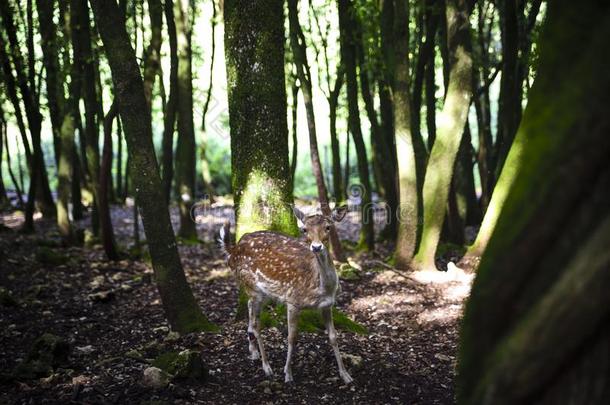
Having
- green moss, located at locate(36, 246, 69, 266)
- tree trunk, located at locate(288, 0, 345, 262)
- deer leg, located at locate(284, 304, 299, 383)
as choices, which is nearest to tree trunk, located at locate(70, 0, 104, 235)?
green moss, located at locate(36, 246, 69, 266)

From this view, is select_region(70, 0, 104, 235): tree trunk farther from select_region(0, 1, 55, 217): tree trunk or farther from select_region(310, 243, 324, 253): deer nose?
select_region(310, 243, 324, 253): deer nose

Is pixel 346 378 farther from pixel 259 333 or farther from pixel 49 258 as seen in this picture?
pixel 49 258

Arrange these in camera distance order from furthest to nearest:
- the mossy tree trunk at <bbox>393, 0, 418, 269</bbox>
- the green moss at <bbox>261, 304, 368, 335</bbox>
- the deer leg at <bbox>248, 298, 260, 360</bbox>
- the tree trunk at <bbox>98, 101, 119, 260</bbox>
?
the tree trunk at <bbox>98, 101, 119, 260</bbox>, the mossy tree trunk at <bbox>393, 0, 418, 269</bbox>, the green moss at <bbox>261, 304, 368, 335</bbox>, the deer leg at <bbox>248, 298, 260, 360</bbox>

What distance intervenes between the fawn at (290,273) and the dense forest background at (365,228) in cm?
30

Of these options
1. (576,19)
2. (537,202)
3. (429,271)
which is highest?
(576,19)

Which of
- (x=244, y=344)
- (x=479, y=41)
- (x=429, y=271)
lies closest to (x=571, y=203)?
(x=244, y=344)

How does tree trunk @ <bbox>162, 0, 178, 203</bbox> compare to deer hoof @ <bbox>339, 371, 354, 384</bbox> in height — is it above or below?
above

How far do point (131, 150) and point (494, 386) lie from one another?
5129 mm

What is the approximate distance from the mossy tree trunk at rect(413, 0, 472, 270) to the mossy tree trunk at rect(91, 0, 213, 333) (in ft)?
15.1

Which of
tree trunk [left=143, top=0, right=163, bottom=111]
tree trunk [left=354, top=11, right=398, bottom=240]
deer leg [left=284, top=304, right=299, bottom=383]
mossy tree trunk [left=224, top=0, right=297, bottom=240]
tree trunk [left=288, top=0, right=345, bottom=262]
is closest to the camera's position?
deer leg [left=284, top=304, right=299, bottom=383]

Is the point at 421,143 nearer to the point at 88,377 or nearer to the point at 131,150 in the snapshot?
the point at 131,150

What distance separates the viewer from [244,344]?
6.67 m

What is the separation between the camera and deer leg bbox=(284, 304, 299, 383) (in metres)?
5.73

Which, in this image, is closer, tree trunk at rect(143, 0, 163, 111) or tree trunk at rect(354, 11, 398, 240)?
tree trunk at rect(143, 0, 163, 111)
